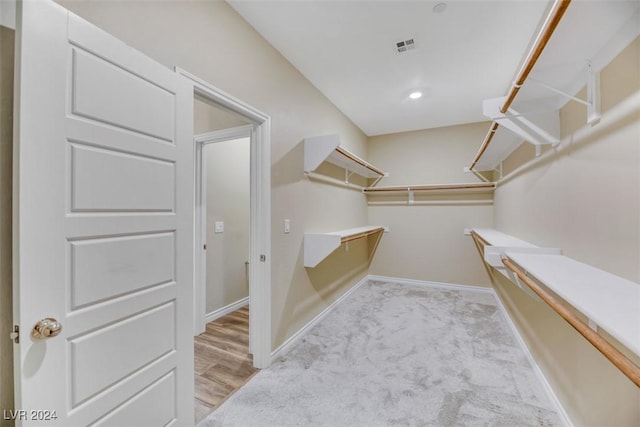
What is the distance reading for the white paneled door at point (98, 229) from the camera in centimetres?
83

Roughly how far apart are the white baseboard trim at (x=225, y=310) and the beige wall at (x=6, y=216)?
6.53ft

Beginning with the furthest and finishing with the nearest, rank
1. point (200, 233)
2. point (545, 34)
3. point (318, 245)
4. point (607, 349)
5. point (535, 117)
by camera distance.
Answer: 1. point (200, 233)
2. point (318, 245)
3. point (535, 117)
4. point (545, 34)
5. point (607, 349)

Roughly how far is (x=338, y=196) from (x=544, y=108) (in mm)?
2183

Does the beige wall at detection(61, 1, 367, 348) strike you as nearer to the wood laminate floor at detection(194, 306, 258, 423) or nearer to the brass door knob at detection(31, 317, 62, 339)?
the wood laminate floor at detection(194, 306, 258, 423)

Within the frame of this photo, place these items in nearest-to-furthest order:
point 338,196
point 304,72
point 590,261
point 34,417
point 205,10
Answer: point 34,417
point 590,261
point 205,10
point 304,72
point 338,196

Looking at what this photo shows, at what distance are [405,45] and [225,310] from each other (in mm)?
3310

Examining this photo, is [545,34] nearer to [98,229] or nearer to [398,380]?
[98,229]

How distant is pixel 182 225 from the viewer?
134 centimetres

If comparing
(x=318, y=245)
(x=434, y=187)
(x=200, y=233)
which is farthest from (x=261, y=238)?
(x=434, y=187)

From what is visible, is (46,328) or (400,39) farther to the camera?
(400,39)

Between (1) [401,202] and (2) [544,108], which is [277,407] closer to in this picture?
(2) [544,108]

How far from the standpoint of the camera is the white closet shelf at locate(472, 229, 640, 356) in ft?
2.09

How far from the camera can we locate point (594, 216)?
4.09ft

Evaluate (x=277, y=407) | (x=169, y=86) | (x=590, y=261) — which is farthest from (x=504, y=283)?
(x=169, y=86)
